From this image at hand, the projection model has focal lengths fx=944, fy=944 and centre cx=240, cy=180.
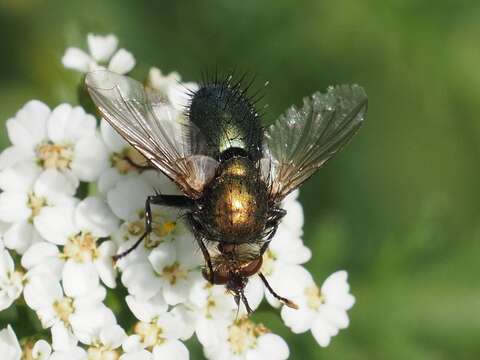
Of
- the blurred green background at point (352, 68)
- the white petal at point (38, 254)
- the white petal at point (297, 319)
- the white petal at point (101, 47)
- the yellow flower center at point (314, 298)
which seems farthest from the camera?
the blurred green background at point (352, 68)

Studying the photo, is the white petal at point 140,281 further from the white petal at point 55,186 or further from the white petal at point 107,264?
the white petal at point 55,186

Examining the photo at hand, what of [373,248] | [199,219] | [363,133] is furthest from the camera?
[363,133]

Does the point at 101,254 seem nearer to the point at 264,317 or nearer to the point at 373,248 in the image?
the point at 264,317

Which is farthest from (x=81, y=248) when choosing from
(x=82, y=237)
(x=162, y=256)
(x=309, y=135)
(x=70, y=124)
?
(x=309, y=135)

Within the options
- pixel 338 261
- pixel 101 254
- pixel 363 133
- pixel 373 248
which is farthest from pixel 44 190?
pixel 363 133

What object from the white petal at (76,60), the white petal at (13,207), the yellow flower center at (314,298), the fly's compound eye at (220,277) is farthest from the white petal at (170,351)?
the white petal at (76,60)

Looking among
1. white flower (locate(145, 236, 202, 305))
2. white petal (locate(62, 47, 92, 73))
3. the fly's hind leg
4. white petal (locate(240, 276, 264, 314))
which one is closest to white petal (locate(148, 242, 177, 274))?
white flower (locate(145, 236, 202, 305))
